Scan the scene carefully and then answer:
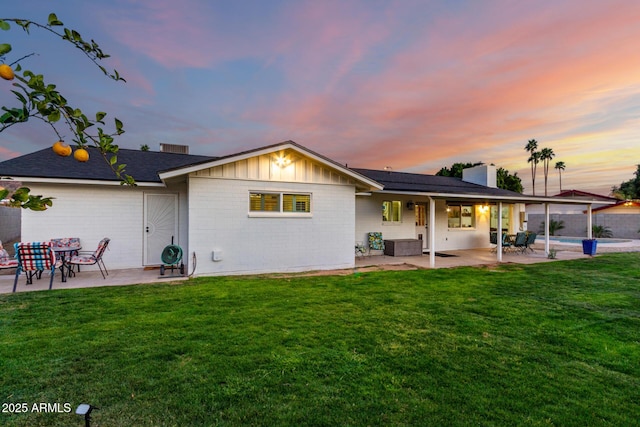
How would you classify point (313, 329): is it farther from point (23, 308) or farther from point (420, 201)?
point (420, 201)

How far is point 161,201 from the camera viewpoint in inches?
370

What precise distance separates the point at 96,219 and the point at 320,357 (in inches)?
328

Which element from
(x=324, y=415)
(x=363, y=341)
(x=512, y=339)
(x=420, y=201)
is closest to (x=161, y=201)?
(x=363, y=341)

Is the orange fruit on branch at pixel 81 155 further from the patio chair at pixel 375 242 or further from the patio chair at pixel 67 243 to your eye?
the patio chair at pixel 375 242

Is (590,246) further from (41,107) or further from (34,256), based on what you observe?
(34,256)

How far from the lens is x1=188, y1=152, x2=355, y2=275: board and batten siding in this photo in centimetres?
793

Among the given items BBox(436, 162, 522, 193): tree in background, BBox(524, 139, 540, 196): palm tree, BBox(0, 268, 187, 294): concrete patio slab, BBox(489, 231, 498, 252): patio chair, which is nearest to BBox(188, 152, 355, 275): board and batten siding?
BBox(0, 268, 187, 294): concrete patio slab

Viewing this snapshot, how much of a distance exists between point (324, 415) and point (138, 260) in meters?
8.62

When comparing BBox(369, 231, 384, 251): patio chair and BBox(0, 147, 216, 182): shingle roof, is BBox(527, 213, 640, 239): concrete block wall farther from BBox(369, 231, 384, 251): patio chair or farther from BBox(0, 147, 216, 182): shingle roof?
BBox(0, 147, 216, 182): shingle roof

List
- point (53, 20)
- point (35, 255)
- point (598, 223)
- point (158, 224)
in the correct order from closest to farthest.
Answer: point (53, 20) → point (35, 255) → point (158, 224) → point (598, 223)

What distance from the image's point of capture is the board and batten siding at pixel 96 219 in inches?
323

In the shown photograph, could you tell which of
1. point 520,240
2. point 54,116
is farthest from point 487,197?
point 54,116

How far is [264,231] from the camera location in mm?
8602

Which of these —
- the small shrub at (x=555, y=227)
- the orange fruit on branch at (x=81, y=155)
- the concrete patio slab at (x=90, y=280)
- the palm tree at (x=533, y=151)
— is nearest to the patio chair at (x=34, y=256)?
the concrete patio slab at (x=90, y=280)
